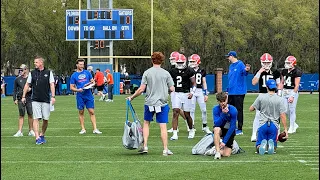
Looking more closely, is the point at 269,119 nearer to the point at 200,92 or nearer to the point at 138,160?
the point at 138,160

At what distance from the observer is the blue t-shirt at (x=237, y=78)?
14.8m

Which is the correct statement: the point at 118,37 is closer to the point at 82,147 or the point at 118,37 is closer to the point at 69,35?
→ the point at 69,35

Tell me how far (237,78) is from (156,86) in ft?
12.1

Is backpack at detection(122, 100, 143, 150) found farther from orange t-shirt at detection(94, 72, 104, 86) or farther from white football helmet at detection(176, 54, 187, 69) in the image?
orange t-shirt at detection(94, 72, 104, 86)

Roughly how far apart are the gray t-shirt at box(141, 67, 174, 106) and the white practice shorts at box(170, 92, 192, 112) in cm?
289

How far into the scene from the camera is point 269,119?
1193cm

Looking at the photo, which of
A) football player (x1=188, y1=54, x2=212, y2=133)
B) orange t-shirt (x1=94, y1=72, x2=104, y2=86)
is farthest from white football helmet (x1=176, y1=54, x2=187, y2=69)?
orange t-shirt (x1=94, y1=72, x2=104, y2=86)

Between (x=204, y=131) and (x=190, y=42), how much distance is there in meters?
40.7

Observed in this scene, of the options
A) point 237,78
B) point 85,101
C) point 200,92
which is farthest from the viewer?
point 200,92

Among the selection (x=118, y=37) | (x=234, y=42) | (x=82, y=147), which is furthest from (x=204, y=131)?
(x=234, y=42)

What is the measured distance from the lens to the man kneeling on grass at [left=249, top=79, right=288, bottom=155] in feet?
38.9

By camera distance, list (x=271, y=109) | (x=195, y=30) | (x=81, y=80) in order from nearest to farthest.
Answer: (x=271, y=109) → (x=81, y=80) → (x=195, y=30)

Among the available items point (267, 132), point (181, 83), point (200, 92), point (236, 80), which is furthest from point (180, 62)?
point (267, 132)

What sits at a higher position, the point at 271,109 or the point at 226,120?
the point at 271,109
